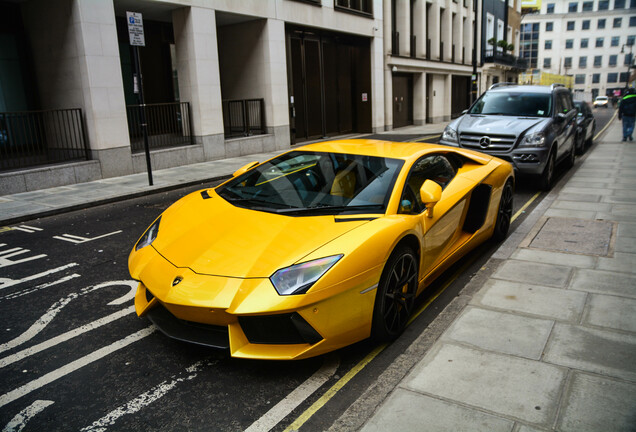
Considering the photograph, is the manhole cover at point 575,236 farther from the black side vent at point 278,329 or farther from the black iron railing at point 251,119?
the black iron railing at point 251,119

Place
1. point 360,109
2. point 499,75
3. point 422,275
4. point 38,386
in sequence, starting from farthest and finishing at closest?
1. point 499,75
2. point 360,109
3. point 422,275
4. point 38,386

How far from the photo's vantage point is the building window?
21484 mm

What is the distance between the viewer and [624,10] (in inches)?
3915

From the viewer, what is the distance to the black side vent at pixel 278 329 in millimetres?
2977

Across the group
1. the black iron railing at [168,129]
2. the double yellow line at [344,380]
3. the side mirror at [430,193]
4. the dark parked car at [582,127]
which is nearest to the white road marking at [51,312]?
the double yellow line at [344,380]

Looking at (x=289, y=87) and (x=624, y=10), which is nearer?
(x=289, y=87)

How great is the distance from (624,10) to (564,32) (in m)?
11.3

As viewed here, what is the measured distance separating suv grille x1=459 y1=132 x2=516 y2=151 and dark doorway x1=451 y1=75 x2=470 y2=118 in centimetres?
2973

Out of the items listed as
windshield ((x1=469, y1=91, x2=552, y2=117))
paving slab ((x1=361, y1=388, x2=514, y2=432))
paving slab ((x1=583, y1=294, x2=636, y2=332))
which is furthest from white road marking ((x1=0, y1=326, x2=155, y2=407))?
windshield ((x1=469, y1=91, x2=552, y2=117))

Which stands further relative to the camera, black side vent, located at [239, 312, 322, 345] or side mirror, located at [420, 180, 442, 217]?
side mirror, located at [420, 180, 442, 217]

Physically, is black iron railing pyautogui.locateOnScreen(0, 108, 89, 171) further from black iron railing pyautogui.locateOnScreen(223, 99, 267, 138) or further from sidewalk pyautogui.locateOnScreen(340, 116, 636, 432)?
sidewalk pyautogui.locateOnScreen(340, 116, 636, 432)

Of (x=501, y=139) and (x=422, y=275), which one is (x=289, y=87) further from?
(x=422, y=275)

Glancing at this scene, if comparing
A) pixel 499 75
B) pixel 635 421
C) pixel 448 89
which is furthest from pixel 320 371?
pixel 499 75

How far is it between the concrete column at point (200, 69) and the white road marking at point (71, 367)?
11.7 metres
